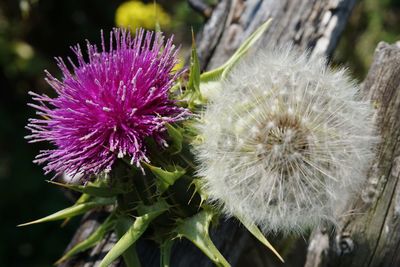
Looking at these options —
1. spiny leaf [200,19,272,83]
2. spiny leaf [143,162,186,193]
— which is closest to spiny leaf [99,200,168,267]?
spiny leaf [143,162,186,193]

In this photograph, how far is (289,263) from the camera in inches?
110

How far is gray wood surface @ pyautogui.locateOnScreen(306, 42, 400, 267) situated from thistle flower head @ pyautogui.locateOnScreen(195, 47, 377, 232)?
0.65 feet

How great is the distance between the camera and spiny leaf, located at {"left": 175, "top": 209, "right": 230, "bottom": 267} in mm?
1789

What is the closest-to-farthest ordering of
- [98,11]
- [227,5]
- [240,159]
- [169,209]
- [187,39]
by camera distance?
[240,159], [169,209], [227,5], [98,11], [187,39]

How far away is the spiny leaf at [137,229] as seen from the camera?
1801 millimetres

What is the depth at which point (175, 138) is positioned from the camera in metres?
1.86

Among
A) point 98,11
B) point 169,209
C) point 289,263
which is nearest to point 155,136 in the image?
point 169,209

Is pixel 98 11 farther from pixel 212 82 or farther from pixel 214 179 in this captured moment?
pixel 214 179

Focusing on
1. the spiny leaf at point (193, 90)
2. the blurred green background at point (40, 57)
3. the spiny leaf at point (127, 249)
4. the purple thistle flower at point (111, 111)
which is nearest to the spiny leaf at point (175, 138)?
the purple thistle flower at point (111, 111)

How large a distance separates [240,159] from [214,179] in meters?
0.11

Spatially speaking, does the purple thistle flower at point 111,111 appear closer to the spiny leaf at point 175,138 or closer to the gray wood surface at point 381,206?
the spiny leaf at point 175,138

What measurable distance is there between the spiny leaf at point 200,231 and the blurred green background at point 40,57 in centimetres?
170

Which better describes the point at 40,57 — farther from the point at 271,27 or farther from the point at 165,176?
the point at 165,176

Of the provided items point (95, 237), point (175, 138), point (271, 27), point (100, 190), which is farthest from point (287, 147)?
point (271, 27)
